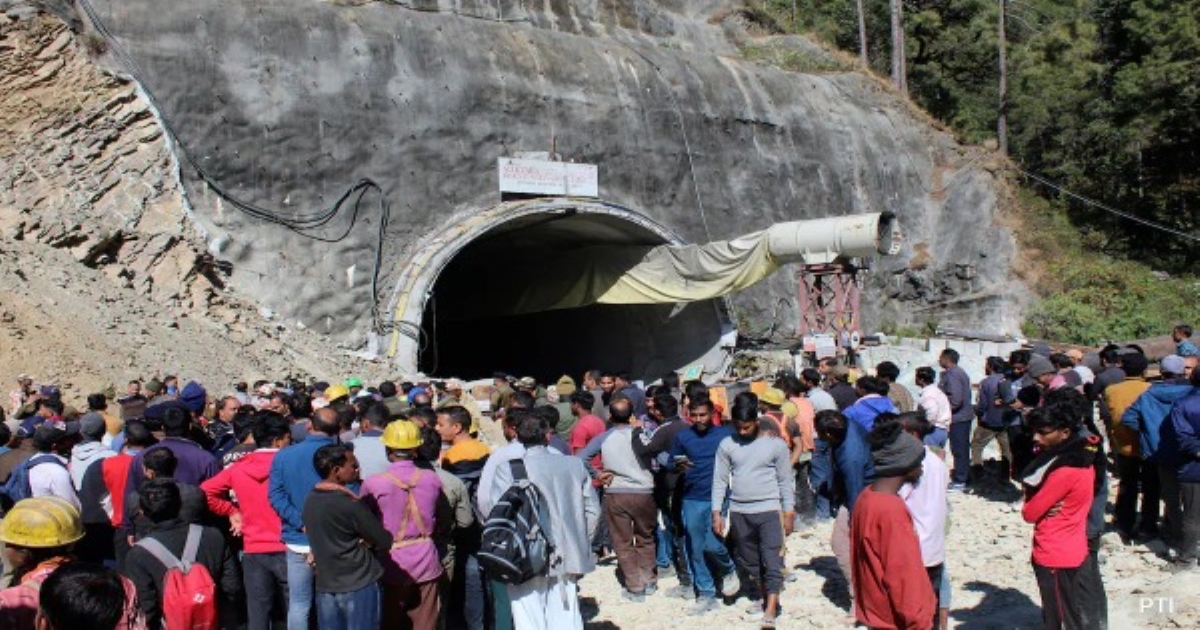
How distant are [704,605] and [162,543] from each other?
14.2 ft

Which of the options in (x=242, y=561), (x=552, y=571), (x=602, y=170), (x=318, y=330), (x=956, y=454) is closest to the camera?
(x=552, y=571)

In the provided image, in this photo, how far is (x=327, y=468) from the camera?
5629 mm

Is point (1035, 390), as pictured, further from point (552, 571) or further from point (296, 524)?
point (296, 524)

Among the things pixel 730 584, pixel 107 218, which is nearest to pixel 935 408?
pixel 730 584

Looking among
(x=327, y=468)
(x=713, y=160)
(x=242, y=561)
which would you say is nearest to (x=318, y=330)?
(x=713, y=160)

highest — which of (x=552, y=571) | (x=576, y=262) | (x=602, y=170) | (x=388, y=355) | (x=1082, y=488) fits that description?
(x=602, y=170)

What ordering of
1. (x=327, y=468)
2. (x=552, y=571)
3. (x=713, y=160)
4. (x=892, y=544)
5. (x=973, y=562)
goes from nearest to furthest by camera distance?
(x=892, y=544) → (x=327, y=468) → (x=552, y=571) → (x=973, y=562) → (x=713, y=160)

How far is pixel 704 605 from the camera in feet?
26.9

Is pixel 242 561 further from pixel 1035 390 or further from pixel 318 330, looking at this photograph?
pixel 318 330

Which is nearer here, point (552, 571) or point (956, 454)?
point (552, 571)

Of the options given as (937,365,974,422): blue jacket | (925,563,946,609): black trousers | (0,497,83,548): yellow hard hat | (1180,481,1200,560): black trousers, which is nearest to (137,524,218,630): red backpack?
(0,497,83,548): yellow hard hat

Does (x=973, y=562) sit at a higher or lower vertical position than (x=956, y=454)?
lower

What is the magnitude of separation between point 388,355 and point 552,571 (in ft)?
39.8

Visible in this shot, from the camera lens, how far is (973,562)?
360 inches
